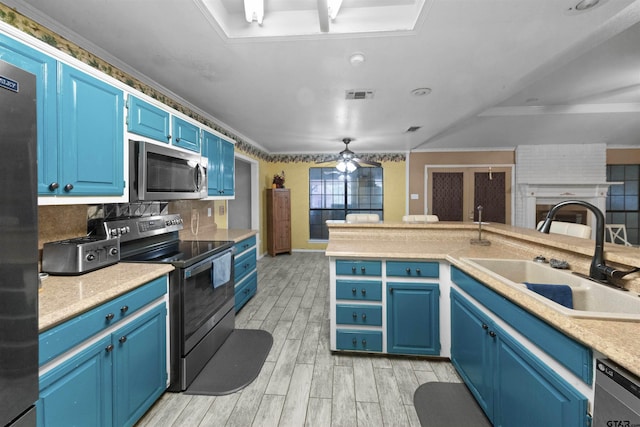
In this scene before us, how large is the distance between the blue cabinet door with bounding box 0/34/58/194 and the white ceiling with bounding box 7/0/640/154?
0.55 metres

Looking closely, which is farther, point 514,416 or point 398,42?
point 398,42

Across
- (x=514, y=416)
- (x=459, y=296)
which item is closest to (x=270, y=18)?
(x=459, y=296)

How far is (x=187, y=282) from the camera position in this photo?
5.89 ft

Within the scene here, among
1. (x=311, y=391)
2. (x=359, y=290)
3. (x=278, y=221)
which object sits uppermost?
(x=278, y=221)

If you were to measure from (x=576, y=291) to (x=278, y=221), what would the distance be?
5.22 m

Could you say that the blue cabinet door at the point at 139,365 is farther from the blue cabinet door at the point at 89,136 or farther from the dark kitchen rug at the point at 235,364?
the blue cabinet door at the point at 89,136

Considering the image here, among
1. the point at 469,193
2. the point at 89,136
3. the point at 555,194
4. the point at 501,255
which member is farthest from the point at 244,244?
the point at 555,194

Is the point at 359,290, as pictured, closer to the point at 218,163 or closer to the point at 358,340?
the point at 358,340

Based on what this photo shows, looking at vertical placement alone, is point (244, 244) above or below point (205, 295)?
above

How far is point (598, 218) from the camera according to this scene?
4.36 feet

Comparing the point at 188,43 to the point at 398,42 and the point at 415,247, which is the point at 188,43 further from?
the point at 415,247

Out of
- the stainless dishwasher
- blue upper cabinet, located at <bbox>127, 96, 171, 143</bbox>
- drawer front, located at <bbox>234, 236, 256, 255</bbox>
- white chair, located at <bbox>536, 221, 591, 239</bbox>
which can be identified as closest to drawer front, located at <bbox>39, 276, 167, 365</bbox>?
blue upper cabinet, located at <bbox>127, 96, 171, 143</bbox>

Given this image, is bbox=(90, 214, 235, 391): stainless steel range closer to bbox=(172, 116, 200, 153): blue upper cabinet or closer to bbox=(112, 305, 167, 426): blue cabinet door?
bbox=(112, 305, 167, 426): blue cabinet door

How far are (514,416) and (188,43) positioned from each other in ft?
9.55
